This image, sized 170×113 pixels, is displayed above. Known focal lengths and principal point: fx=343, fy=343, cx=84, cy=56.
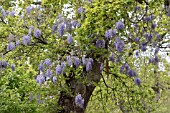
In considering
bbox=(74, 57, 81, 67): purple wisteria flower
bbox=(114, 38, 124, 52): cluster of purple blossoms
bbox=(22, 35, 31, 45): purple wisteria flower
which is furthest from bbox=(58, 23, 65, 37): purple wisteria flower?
bbox=(114, 38, 124, 52): cluster of purple blossoms

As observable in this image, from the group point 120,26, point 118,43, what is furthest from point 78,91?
point 120,26

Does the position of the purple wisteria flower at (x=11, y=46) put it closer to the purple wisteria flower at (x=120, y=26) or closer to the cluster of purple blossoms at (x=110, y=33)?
the cluster of purple blossoms at (x=110, y=33)

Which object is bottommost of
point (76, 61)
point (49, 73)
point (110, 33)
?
point (49, 73)

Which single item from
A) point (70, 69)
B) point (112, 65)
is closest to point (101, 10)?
point (70, 69)

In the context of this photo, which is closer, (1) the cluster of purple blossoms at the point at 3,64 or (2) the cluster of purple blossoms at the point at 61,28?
(2) the cluster of purple blossoms at the point at 61,28

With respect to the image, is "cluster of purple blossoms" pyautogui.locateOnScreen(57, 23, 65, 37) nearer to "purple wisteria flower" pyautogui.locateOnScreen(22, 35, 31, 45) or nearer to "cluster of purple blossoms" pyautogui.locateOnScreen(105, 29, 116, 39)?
"purple wisteria flower" pyautogui.locateOnScreen(22, 35, 31, 45)

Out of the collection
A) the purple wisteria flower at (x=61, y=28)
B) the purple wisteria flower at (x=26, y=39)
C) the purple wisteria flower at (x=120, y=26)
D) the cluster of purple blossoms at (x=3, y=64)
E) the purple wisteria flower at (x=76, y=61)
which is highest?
the purple wisteria flower at (x=120, y=26)

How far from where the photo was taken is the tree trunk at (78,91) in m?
7.74

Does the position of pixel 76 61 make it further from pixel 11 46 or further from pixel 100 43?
pixel 11 46

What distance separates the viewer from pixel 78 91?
7.89 metres

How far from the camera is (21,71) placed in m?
6.76

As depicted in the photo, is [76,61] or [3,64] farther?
[3,64]

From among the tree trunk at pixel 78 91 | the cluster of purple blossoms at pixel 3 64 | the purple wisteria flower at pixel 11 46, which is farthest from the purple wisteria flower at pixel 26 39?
the tree trunk at pixel 78 91

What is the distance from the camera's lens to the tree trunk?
774 centimetres
